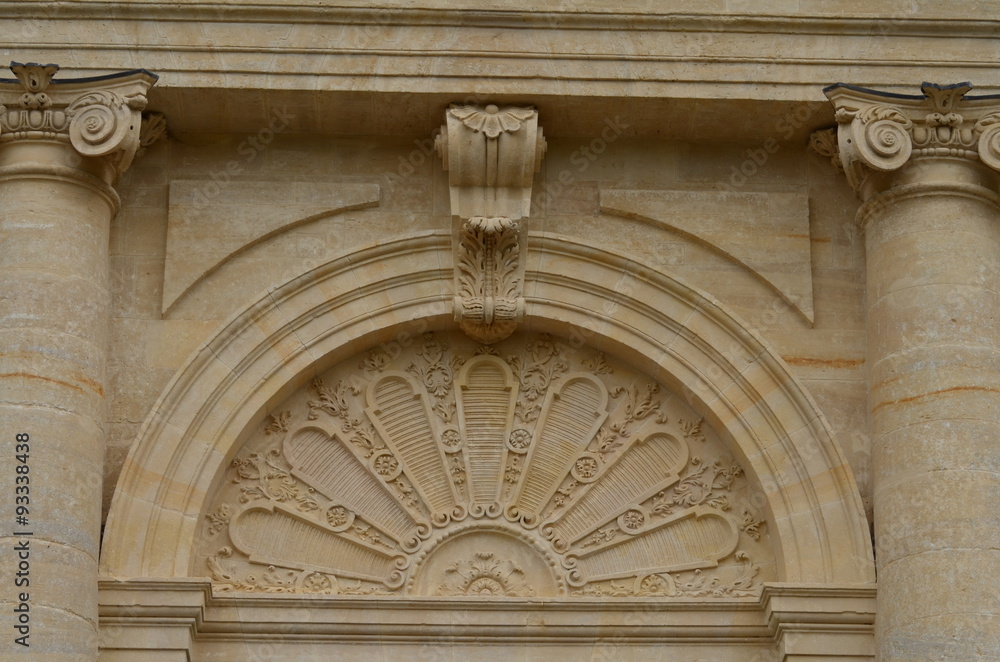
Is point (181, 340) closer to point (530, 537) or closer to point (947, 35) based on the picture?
point (530, 537)

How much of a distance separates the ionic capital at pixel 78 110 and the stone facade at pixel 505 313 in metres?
0.03

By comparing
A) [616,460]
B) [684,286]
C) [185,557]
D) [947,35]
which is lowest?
[185,557]

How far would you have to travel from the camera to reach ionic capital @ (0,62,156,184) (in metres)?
12.8

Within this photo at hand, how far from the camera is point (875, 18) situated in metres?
13.3

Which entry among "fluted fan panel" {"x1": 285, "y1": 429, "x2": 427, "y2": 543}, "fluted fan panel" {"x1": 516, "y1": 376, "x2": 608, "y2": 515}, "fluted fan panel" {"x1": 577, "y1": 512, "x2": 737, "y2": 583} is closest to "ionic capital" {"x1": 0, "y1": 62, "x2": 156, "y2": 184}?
"fluted fan panel" {"x1": 285, "y1": 429, "x2": 427, "y2": 543}

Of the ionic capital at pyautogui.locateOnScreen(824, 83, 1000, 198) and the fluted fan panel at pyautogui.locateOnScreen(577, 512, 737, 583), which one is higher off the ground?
the ionic capital at pyautogui.locateOnScreen(824, 83, 1000, 198)

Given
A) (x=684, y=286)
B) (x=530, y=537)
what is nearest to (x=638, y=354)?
(x=684, y=286)

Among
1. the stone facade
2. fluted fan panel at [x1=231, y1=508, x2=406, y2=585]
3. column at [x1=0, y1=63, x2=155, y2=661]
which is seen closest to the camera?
column at [x1=0, y1=63, x2=155, y2=661]

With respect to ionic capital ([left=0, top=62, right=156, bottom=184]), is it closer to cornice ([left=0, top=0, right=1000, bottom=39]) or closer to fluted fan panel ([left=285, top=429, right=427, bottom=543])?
cornice ([left=0, top=0, right=1000, bottom=39])

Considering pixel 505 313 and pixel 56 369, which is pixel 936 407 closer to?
pixel 505 313

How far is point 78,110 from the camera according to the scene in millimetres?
12922

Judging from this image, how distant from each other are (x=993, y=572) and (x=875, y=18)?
12.4 feet

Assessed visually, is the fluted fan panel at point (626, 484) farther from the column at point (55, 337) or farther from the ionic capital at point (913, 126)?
the column at point (55, 337)

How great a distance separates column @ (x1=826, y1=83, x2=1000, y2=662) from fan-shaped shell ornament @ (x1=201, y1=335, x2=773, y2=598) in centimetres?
119
